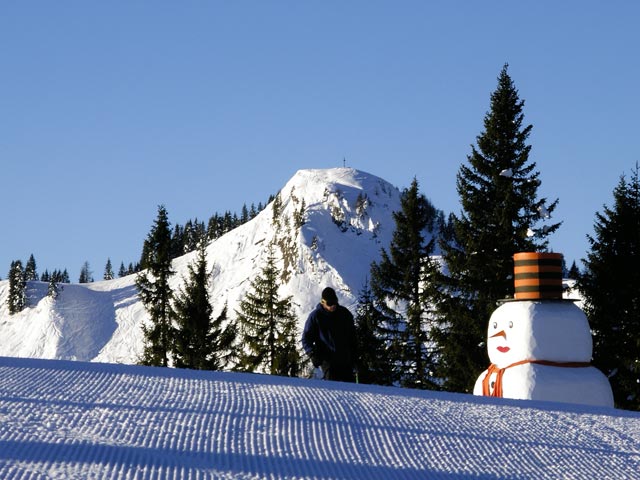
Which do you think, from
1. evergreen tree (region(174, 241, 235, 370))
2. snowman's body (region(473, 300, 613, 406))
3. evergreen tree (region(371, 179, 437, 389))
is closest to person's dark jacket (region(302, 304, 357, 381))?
snowman's body (region(473, 300, 613, 406))

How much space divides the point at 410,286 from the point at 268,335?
5.60m

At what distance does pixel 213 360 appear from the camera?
99.2 ft

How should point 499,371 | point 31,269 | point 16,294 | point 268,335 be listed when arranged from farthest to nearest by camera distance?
1. point 31,269
2. point 16,294
3. point 268,335
4. point 499,371

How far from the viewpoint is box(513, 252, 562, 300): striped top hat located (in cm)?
1323

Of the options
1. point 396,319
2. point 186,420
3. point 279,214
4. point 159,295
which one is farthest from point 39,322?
point 186,420

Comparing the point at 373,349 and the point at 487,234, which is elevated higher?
the point at 487,234

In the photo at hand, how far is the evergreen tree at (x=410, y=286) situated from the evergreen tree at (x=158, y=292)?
771cm

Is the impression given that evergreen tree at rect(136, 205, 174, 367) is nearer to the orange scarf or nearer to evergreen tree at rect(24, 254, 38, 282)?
the orange scarf

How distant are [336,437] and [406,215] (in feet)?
84.8

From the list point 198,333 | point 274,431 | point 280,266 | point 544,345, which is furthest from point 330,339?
point 280,266

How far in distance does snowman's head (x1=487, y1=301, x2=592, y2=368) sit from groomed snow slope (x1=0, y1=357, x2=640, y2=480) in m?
6.01

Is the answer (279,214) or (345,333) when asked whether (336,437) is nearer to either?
(345,333)

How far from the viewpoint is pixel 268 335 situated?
103 feet

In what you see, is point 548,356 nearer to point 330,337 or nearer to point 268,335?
point 330,337
